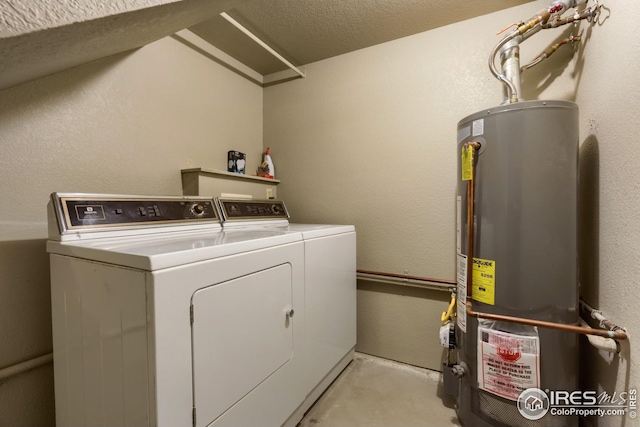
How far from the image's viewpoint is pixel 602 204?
1.21 m

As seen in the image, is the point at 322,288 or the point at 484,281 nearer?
the point at 484,281

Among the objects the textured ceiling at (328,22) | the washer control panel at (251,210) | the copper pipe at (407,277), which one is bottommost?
the copper pipe at (407,277)

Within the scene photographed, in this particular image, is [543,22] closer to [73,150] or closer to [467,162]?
[467,162]

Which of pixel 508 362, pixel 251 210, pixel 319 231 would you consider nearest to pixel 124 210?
pixel 251 210

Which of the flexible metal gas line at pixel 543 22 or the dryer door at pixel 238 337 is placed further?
the flexible metal gas line at pixel 543 22

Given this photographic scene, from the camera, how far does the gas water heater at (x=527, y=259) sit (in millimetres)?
1155

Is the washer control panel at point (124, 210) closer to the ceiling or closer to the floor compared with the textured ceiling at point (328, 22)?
closer to the floor

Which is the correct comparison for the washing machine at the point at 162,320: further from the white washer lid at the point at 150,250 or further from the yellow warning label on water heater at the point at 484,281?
the yellow warning label on water heater at the point at 484,281

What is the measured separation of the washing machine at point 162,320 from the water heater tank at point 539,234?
98 centimetres

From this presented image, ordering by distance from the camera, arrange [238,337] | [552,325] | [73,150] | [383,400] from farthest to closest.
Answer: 1. [383,400]
2. [73,150]
3. [552,325]
4. [238,337]

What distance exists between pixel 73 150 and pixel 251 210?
98cm

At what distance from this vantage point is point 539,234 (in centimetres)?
116

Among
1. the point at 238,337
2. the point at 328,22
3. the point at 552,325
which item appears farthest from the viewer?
the point at 328,22

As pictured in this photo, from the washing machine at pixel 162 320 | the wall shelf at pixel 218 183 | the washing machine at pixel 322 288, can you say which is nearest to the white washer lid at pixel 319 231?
the washing machine at pixel 322 288
